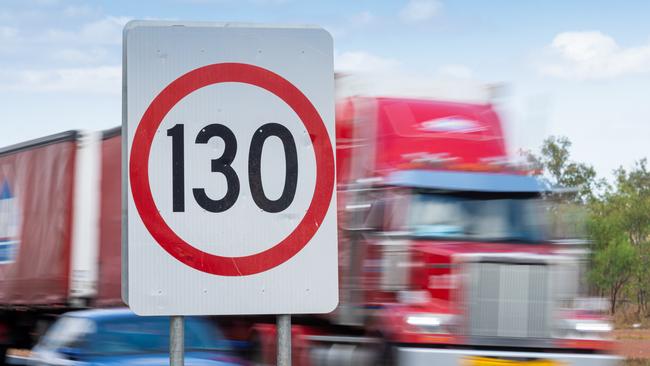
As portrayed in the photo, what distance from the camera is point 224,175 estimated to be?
393 centimetres

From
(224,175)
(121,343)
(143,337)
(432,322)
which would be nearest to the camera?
(224,175)

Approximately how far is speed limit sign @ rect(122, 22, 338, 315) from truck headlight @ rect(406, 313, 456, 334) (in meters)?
8.36

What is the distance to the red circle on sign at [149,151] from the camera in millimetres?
Result: 3936

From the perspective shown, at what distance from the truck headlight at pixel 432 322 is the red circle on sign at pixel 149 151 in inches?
332

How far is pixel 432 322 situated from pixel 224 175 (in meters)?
8.59

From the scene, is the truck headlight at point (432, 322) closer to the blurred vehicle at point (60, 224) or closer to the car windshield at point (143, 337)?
the car windshield at point (143, 337)

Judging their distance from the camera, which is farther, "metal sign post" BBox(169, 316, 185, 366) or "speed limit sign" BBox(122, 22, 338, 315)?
"speed limit sign" BBox(122, 22, 338, 315)

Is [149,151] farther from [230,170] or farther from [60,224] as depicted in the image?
[60,224]

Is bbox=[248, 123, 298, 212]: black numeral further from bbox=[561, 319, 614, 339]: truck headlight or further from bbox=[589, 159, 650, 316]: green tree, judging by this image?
bbox=[589, 159, 650, 316]: green tree

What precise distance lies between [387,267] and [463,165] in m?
1.41

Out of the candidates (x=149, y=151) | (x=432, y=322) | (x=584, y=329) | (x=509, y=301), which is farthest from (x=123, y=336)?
(x=149, y=151)

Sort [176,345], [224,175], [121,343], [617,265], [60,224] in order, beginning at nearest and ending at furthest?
[176,345] < [224,175] < [121,343] < [60,224] < [617,265]

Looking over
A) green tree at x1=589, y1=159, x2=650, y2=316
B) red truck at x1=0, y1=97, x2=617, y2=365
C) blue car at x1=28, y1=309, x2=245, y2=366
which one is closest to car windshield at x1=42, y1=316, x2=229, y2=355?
blue car at x1=28, y1=309, x2=245, y2=366

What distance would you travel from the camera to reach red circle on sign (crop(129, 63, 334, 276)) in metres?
3.94
